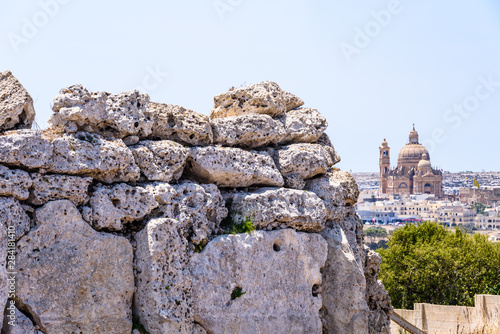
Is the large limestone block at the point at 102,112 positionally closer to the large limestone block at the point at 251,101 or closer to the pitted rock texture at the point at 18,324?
the large limestone block at the point at 251,101

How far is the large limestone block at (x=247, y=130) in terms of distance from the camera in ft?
23.1

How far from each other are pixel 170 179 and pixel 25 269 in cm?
169

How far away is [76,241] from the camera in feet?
18.4

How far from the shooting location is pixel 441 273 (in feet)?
89.2

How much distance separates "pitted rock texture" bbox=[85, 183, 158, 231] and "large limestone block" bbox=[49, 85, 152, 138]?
585 mm

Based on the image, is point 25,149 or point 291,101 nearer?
point 25,149

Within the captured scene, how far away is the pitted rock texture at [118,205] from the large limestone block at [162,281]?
6.6 inches

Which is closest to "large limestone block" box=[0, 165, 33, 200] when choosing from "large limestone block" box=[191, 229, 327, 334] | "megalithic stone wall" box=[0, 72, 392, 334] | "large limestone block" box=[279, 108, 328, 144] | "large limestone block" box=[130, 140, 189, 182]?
"megalithic stone wall" box=[0, 72, 392, 334]

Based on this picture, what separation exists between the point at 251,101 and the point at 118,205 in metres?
2.33

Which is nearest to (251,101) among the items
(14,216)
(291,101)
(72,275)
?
(291,101)

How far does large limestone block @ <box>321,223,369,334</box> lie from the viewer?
23.7ft

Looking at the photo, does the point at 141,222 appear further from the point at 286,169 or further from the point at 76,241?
the point at 286,169

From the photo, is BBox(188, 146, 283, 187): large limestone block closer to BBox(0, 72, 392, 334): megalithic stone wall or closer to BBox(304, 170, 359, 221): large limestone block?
BBox(0, 72, 392, 334): megalithic stone wall

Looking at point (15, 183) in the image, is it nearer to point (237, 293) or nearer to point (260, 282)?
point (237, 293)
